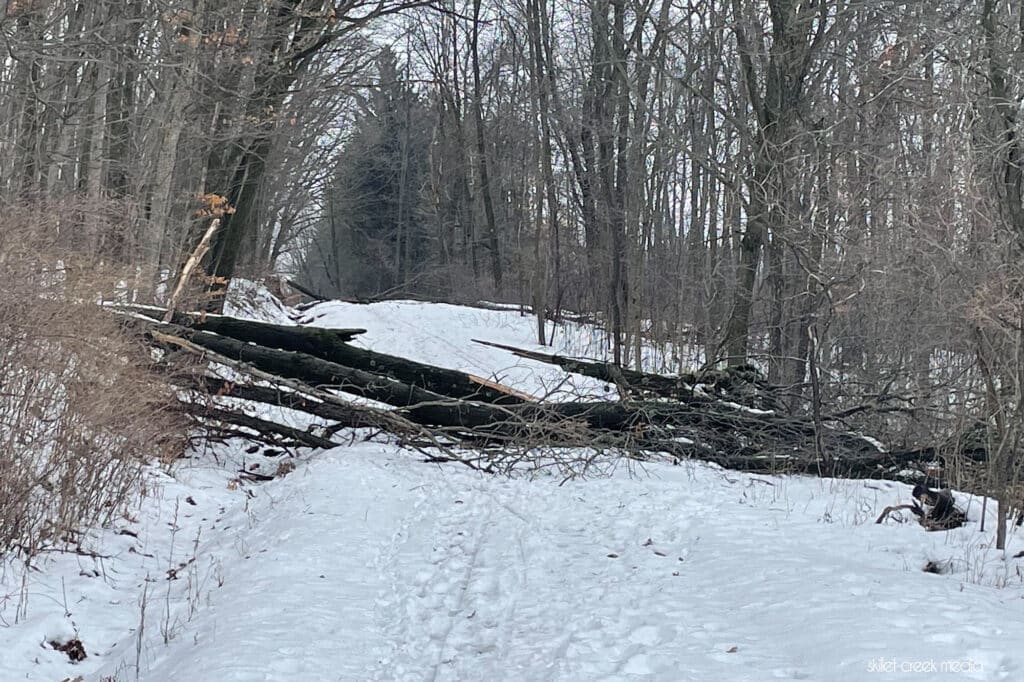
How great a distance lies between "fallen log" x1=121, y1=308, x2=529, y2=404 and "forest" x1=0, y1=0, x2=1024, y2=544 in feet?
4.42

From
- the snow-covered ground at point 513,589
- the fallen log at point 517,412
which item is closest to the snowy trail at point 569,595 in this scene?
the snow-covered ground at point 513,589

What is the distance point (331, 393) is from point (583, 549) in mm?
5161

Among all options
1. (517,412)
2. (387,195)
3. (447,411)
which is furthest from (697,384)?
(387,195)

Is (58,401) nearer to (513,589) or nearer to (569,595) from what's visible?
(513,589)

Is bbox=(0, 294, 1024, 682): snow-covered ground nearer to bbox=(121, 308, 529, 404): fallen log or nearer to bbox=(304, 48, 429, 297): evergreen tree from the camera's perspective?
bbox=(121, 308, 529, 404): fallen log

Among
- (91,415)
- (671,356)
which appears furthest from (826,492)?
(671,356)

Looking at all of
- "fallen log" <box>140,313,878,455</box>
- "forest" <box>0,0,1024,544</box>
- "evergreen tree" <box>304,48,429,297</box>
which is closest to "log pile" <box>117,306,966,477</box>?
"fallen log" <box>140,313,878,455</box>

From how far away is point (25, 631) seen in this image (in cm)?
467

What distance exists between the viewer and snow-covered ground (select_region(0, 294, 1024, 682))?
4262 mm

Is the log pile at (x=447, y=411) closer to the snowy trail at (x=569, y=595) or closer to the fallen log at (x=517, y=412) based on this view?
the fallen log at (x=517, y=412)

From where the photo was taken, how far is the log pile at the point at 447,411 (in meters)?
9.97

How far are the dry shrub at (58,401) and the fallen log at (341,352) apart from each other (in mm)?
3389

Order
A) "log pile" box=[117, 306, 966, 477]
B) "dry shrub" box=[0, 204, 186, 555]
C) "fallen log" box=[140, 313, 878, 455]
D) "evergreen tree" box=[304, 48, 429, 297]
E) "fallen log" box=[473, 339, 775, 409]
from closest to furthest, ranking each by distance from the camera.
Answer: "dry shrub" box=[0, 204, 186, 555] → "log pile" box=[117, 306, 966, 477] → "fallen log" box=[140, 313, 878, 455] → "fallen log" box=[473, 339, 775, 409] → "evergreen tree" box=[304, 48, 429, 297]

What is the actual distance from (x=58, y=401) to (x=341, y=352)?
16.5 feet
